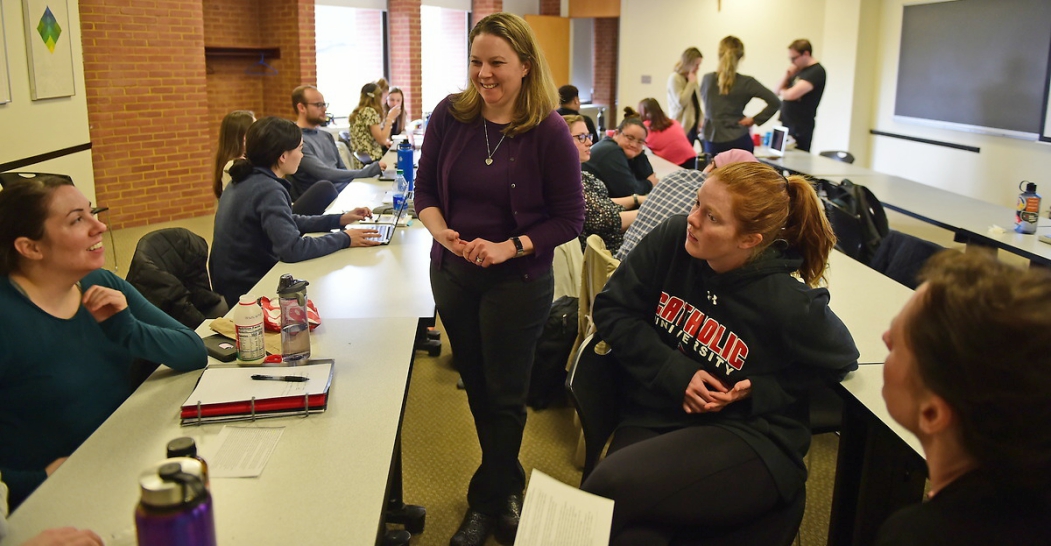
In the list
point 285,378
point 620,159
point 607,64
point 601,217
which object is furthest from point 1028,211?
point 607,64

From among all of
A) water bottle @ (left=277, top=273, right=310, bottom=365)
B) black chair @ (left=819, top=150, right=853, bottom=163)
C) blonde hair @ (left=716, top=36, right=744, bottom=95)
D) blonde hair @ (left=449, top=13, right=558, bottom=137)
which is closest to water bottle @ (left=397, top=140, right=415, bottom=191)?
blonde hair @ (left=449, top=13, right=558, bottom=137)

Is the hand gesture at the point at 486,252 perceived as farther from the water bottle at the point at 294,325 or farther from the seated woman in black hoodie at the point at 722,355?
the water bottle at the point at 294,325

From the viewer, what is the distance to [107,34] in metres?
6.55

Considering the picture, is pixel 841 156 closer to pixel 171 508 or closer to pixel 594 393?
pixel 594 393

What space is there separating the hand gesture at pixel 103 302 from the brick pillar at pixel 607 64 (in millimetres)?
10482

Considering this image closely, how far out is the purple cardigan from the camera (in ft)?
7.06

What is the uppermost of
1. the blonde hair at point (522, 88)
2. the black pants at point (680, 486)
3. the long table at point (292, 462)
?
the blonde hair at point (522, 88)

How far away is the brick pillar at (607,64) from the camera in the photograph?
11.8 meters

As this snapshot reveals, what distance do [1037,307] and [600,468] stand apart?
973mm

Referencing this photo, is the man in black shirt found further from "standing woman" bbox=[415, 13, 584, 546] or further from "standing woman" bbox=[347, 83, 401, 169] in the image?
"standing woman" bbox=[415, 13, 584, 546]

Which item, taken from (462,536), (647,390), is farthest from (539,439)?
(647,390)

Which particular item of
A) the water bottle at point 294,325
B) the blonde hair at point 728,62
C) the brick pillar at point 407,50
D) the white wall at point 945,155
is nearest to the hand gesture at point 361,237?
the water bottle at point 294,325

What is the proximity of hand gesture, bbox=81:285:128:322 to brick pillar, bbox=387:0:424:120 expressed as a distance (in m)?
7.78

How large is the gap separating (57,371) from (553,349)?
6.53 feet
